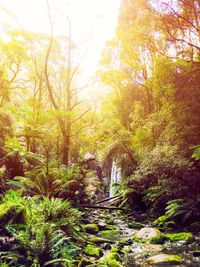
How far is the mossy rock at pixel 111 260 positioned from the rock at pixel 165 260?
752 mm

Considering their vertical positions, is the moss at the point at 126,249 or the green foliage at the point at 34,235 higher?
the green foliage at the point at 34,235

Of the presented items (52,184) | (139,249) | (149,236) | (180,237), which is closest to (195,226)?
(180,237)

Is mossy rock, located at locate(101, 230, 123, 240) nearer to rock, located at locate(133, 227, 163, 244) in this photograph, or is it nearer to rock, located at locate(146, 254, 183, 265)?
rock, located at locate(133, 227, 163, 244)

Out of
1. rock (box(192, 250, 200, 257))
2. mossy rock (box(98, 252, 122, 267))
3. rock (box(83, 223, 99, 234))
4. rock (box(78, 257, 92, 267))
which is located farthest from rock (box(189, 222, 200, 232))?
rock (box(78, 257, 92, 267))

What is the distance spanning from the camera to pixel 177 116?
39.9ft

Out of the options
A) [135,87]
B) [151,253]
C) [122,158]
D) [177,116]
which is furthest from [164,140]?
Result: [135,87]

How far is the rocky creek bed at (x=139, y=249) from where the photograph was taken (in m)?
6.46

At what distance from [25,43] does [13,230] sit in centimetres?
1731

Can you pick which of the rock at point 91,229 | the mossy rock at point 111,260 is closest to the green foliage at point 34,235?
the mossy rock at point 111,260

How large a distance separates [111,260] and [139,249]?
1.79 m

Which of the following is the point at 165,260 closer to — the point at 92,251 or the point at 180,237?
the point at 92,251

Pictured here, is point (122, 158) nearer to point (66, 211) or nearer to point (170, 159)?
point (170, 159)

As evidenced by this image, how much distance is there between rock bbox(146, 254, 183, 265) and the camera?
647cm

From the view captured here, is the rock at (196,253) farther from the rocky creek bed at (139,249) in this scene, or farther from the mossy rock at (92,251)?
the mossy rock at (92,251)
